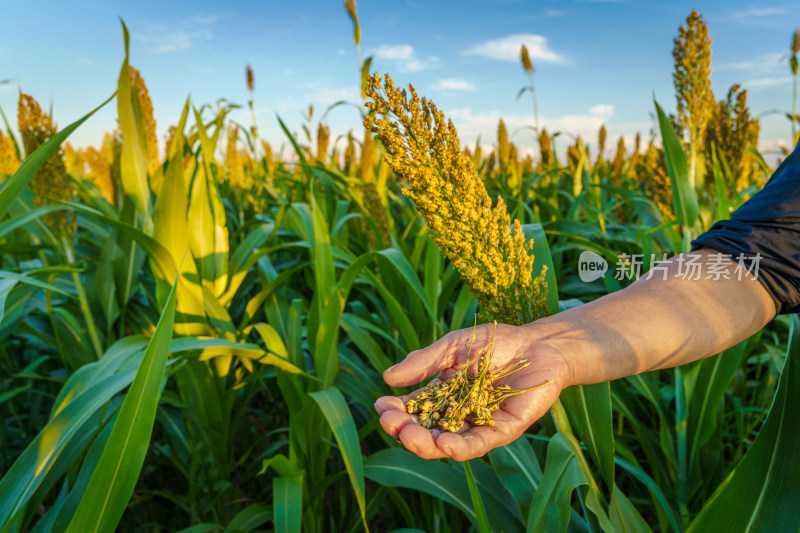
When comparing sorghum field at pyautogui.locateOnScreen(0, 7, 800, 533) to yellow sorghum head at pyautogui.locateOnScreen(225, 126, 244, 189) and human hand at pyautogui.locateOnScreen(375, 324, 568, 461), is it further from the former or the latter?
yellow sorghum head at pyautogui.locateOnScreen(225, 126, 244, 189)

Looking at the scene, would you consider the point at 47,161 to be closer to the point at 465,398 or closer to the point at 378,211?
the point at 378,211

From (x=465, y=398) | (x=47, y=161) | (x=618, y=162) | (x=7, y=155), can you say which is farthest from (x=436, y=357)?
(x=618, y=162)

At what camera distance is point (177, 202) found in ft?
5.44

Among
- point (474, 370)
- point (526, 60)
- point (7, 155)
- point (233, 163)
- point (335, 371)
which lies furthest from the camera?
point (233, 163)

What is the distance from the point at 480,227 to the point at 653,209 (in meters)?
2.15

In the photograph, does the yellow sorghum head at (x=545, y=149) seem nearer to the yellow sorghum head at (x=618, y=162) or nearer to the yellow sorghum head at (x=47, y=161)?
the yellow sorghum head at (x=618, y=162)

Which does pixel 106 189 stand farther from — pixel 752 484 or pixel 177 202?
pixel 752 484

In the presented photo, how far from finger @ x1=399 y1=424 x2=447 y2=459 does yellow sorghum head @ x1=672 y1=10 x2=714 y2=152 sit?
1.83m

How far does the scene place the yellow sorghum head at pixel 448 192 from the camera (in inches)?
41.0

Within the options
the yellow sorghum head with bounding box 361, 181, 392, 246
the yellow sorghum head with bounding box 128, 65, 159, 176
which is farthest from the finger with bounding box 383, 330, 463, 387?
the yellow sorghum head with bounding box 128, 65, 159, 176

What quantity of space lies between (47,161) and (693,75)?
2812 millimetres

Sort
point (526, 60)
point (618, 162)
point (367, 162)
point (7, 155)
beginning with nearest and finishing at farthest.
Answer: point (7, 155)
point (367, 162)
point (526, 60)
point (618, 162)

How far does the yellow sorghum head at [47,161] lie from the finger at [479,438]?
6.86ft

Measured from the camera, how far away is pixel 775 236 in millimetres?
1187
